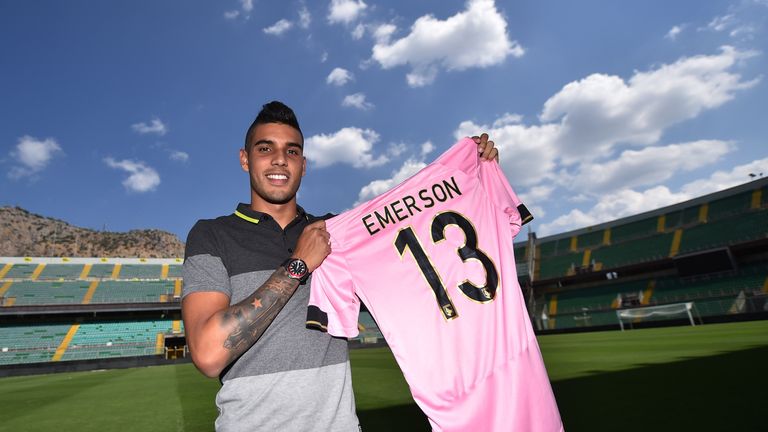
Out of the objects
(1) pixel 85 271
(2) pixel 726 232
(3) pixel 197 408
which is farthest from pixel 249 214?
(1) pixel 85 271

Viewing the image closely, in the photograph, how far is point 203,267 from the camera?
1.71 metres

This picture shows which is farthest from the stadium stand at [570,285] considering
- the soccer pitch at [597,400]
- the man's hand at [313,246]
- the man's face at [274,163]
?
the man's face at [274,163]

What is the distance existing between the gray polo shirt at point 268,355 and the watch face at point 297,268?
0.48 ft

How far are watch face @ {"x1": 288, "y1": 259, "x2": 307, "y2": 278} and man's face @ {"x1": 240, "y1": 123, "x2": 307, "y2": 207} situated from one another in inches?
15.2

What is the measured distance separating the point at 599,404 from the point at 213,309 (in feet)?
14.7

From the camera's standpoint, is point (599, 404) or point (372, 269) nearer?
point (372, 269)

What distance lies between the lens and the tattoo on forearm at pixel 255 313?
155 cm

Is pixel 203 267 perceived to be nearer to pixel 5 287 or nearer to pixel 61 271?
pixel 5 287

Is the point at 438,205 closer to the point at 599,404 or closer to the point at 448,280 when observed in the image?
the point at 448,280

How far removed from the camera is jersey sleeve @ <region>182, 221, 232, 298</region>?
5.52ft

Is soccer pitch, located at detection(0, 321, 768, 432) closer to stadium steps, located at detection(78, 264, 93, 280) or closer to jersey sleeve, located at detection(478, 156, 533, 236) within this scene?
jersey sleeve, located at detection(478, 156, 533, 236)

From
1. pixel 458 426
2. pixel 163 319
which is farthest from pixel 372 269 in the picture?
pixel 163 319

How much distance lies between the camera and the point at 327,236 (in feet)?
6.64

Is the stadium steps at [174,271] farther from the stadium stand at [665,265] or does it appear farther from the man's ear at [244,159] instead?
→ the man's ear at [244,159]
